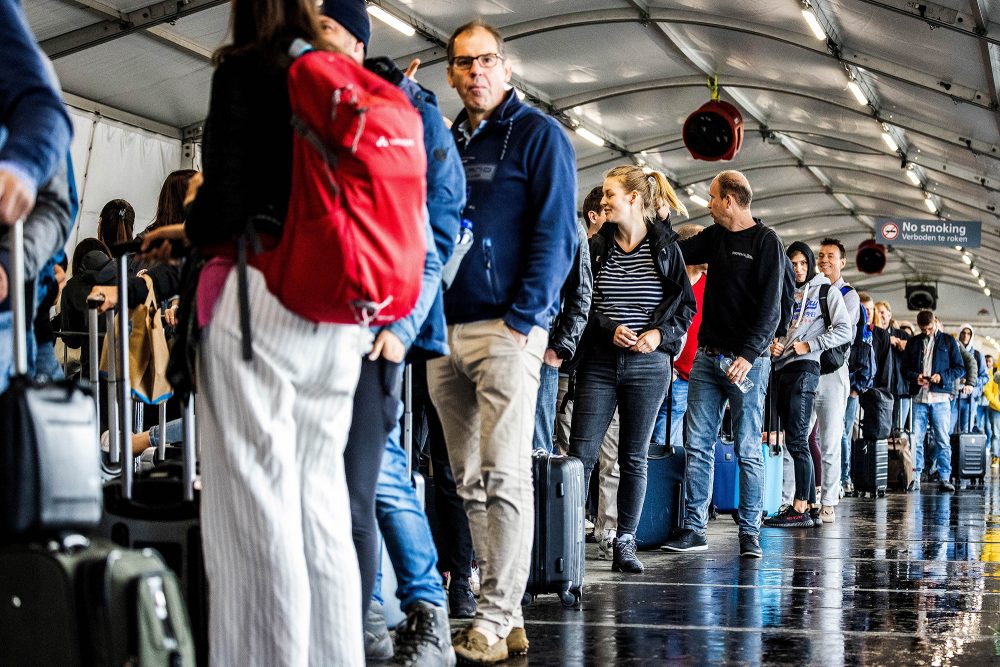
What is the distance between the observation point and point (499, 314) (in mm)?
3785

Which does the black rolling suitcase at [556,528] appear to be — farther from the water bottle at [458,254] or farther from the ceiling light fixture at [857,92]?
the ceiling light fixture at [857,92]

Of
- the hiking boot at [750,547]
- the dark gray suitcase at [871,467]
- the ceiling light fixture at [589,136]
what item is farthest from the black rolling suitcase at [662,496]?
the ceiling light fixture at [589,136]

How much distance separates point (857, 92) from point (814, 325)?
32.1 ft

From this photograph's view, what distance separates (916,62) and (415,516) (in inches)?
521

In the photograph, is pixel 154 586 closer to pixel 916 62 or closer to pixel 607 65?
pixel 916 62

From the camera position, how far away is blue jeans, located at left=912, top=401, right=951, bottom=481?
14.5 m

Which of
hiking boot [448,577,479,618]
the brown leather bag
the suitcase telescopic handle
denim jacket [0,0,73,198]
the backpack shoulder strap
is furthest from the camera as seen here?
the backpack shoulder strap

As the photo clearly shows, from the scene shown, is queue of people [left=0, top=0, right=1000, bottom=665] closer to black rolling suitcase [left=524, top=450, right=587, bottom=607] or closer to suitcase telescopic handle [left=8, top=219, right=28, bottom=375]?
suitcase telescopic handle [left=8, top=219, right=28, bottom=375]

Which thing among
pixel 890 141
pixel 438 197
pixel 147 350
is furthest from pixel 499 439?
pixel 890 141

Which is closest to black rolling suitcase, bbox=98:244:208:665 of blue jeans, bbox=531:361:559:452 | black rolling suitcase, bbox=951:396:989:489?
blue jeans, bbox=531:361:559:452

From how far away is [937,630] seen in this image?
4.26 meters

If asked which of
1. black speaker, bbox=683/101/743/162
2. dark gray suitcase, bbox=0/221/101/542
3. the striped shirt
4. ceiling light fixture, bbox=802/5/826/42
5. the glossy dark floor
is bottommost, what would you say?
the glossy dark floor

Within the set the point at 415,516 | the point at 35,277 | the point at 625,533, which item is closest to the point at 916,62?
the point at 625,533

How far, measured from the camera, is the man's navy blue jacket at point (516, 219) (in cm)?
378
